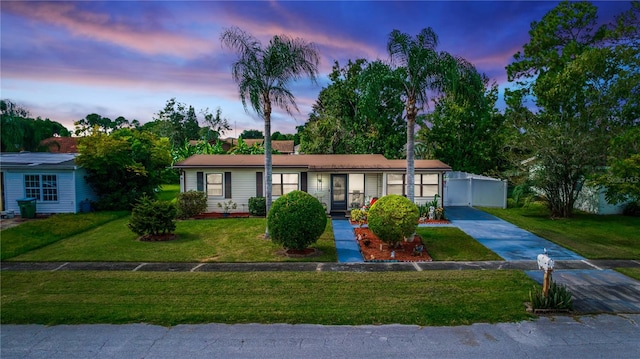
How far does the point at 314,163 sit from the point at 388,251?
341 inches

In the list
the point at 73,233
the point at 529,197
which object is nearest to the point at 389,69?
the point at 529,197

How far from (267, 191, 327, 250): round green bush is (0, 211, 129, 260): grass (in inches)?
336

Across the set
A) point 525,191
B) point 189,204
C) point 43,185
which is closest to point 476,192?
point 525,191

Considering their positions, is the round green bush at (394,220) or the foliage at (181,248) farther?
the round green bush at (394,220)

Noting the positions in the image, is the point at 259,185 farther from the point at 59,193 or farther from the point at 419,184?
the point at 59,193

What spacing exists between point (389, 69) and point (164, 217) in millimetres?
10085

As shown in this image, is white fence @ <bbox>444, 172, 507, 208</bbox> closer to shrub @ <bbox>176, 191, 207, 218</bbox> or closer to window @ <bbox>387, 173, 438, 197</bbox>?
window @ <bbox>387, 173, 438, 197</bbox>

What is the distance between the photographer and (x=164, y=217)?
45.6ft

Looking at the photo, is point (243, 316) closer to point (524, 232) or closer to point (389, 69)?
point (389, 69)

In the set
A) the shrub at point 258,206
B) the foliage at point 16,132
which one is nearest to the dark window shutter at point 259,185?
the shrub at point 258,206

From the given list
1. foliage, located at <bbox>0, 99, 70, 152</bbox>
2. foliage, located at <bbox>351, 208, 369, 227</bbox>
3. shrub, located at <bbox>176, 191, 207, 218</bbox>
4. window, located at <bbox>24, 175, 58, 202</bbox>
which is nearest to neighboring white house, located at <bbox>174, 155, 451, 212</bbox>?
shrub, located at <bbox>176, 191, 207, 218</bbox>

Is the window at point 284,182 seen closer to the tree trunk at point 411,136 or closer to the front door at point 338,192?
the front door at point 338,192

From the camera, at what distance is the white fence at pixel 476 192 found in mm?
22484

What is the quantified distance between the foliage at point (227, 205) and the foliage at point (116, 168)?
4.60 m
